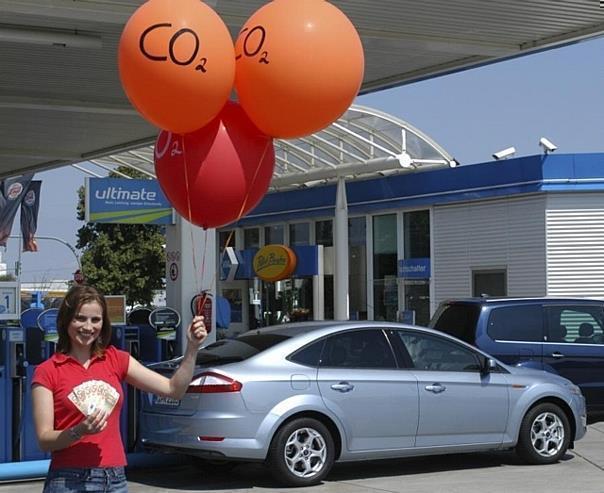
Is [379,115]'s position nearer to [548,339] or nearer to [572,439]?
[548,339]

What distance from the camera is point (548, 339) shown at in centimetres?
1399

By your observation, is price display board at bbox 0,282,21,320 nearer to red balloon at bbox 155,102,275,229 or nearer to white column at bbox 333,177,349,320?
red balloon at bbox 155,102,275,229

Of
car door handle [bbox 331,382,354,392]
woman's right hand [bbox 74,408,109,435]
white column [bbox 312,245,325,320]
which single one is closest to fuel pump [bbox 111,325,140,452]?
car door handle [bbox 331,382,354,392]

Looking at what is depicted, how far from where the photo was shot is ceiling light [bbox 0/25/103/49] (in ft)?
42.6

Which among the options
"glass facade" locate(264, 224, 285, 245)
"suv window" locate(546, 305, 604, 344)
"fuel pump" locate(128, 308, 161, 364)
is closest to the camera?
"fuel pump" locate(128, 308, 161, 364)

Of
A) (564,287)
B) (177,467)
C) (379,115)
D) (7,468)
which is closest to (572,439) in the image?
(177,467)

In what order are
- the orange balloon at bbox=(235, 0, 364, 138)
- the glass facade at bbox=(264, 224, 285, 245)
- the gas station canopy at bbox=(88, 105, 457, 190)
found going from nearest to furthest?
the orange balloon at bbox=(235, 0, 364, 138)
the gas station canopy at bbox=(88, 105, 457, 190)
the glass facade at bbox=(264, 224, 285, 245)

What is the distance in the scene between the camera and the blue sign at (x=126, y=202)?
16.3 meters

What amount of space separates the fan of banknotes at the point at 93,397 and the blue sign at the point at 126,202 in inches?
464

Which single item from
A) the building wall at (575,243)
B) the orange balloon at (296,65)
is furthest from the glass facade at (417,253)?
the orange balloon at (296,65)

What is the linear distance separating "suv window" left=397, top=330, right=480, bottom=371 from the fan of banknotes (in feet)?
20.9

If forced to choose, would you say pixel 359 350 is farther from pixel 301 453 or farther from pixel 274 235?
pixel 274 235

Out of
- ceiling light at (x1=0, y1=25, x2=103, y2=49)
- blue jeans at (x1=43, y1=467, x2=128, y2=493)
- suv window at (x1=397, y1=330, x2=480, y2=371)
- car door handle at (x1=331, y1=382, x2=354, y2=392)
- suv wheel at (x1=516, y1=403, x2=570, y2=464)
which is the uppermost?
ceiling light at (x1=0, y1=25, x2=103, y2=49)

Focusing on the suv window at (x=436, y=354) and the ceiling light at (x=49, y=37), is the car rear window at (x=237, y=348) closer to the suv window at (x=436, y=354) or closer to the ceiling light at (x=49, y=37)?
the suv window at (x=436, y=354)
